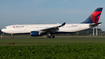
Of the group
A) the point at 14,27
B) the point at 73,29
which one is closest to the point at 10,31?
the point at 14,27

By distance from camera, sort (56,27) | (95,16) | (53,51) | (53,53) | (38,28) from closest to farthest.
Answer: (53,53) → (53,51) → (56,27) → (95,16) → (38,28)

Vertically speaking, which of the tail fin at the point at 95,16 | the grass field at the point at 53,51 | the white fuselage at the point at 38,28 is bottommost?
the grass field at the point at 53,51

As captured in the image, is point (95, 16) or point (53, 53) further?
point (95, 16)

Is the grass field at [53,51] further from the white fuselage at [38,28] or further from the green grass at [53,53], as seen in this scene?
the white fuselage at [38,28]

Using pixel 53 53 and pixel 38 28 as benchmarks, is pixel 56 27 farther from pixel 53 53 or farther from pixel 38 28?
pixel 53 53

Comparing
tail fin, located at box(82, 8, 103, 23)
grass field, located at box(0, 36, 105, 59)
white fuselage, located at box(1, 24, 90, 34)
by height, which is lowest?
grass field, located at box(0, 36, 105, 59)

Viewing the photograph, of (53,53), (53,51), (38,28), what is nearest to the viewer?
(53,53)

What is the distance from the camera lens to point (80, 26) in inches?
1574

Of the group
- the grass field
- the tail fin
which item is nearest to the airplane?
the tail fin

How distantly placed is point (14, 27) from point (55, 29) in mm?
10169

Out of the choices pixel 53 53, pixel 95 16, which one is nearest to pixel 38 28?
pixel 95 16

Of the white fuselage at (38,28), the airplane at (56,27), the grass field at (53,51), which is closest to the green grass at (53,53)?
the grass field at (53,51)

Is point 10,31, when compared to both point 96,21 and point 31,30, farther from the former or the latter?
point 96,21

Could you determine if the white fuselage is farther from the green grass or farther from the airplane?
the green grass
